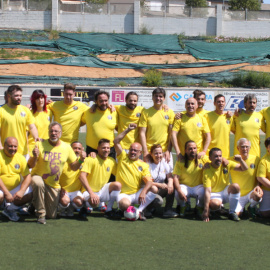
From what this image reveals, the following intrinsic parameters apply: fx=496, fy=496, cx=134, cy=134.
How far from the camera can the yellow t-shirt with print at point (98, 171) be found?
6.25 meters

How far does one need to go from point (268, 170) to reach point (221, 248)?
161 centimetres

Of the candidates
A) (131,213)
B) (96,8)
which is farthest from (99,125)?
(96,8)

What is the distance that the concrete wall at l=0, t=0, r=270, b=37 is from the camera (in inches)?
1282

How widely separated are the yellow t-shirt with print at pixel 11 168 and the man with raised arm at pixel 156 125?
1717mm

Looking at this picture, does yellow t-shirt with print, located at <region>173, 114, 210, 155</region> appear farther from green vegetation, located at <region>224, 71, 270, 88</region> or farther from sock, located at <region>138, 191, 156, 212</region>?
green vegetation, located at <region>224, 71, 270, 88</region>

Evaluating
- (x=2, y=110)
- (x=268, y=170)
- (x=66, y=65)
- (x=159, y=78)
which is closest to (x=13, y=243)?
(x=2, y=110)

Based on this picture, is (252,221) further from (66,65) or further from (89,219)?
(66,65)

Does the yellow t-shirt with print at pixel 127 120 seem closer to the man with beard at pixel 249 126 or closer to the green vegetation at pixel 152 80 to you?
the man with beard at pixel 249 126

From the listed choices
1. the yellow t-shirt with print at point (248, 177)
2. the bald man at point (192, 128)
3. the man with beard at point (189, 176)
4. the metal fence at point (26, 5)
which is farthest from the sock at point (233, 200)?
the metal fence at point (26, 5)

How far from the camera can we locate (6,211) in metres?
5.93

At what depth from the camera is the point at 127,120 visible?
700 centimetres

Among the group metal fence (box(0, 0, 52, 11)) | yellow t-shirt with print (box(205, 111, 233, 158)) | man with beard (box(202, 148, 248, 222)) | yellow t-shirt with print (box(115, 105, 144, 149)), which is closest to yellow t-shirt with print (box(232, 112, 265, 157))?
yellow t-shirt with print (box(205, 111, 233, 158))

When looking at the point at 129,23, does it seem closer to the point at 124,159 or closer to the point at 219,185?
the point at 124,159

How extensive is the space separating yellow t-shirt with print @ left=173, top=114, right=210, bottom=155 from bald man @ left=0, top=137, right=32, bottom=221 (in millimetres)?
2127
